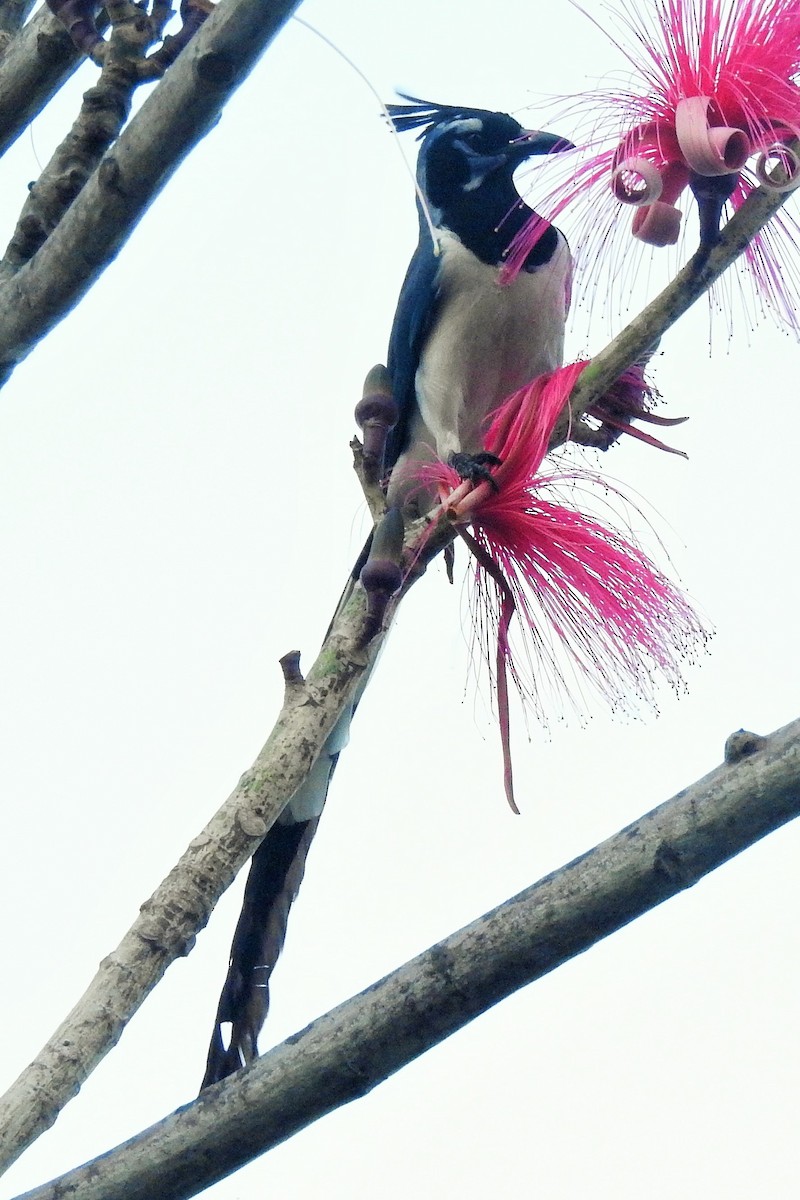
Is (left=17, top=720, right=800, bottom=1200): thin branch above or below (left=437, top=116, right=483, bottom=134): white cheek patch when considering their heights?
below

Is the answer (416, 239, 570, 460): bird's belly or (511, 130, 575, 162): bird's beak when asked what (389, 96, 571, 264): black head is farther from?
(416, 239, 570, 460): bird's belly

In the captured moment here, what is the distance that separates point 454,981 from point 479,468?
0.95 metres

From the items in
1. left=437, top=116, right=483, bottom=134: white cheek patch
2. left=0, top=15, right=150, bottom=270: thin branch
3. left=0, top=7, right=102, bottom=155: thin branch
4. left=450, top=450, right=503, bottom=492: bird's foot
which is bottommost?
left=450, top=450, right=503, bottom=492: bird's foot

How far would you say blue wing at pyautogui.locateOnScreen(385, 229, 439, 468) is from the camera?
335 centimetres

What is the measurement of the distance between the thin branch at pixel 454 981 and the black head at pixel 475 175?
226 cm

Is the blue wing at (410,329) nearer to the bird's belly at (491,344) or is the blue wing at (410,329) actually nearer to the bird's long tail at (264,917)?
the bird's belly at (491,344)

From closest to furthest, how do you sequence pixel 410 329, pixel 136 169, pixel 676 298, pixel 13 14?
pixel 136 169
pixel 676 298
pixel 13 14
pixel 410 329

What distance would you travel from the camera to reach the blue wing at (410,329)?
132 inches

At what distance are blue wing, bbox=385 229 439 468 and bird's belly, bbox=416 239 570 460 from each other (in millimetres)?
91

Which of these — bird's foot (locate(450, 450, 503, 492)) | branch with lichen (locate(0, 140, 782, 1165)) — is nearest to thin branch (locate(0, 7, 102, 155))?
branch with lichen (locate(0, 140, 782, 1165))

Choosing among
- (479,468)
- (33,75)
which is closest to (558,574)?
(479,468)

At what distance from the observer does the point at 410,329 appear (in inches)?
133

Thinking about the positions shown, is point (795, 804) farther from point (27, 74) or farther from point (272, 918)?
point (27, 74)

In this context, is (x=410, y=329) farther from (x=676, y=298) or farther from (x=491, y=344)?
(x=676, y=298)
